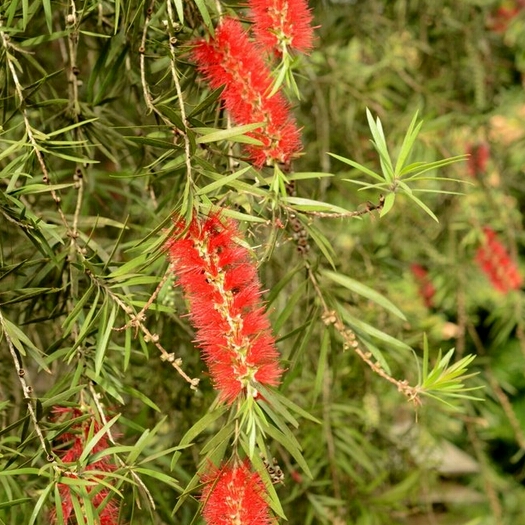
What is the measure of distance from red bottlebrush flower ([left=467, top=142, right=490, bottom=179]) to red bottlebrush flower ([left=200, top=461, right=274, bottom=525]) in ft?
3.32

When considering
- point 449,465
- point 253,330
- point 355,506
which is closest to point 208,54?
point 253,330

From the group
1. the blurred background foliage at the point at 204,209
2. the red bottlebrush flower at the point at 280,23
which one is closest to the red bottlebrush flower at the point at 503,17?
the blurred background foliage at the point at 204,209

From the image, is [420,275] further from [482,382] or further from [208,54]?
[208,54]

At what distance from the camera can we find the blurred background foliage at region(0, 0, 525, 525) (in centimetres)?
58

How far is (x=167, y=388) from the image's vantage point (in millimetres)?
916

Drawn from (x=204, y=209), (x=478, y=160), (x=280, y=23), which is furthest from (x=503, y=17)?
(x=204, y=209)

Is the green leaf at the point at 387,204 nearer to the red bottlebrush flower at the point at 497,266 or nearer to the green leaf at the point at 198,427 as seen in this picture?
the green leaf at the point at 198,427

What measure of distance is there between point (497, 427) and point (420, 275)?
3.98 ft

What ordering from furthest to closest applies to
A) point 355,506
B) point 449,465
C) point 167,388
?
point 449,465 < point 355,506 < point 167,388

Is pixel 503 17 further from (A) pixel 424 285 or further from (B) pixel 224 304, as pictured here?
(B) pixel 224 304

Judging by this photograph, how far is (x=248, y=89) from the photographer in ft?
1.86

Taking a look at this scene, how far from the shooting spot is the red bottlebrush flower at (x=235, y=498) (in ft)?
1.61

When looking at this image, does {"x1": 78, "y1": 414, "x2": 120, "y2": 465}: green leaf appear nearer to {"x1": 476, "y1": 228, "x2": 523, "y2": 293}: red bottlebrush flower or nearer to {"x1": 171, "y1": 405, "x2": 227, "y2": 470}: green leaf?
{"x1": 171, "y1": 405, "x2": 227, "y2": 470}: green leaf

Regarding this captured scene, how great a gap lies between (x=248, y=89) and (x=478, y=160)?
3.12ft
